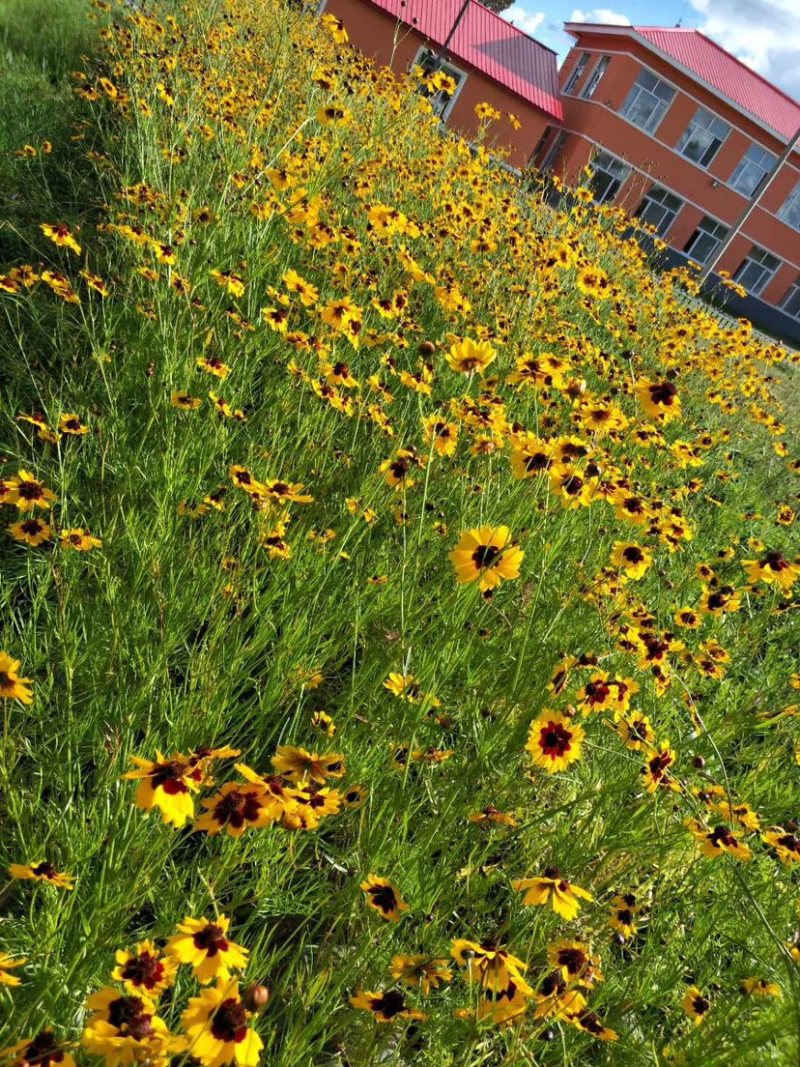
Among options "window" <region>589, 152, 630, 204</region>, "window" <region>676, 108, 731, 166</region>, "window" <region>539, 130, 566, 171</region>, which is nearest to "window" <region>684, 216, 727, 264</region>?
"window" <region>676, 108, 731, 166</region>

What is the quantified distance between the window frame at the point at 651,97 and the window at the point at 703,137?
4.10ft

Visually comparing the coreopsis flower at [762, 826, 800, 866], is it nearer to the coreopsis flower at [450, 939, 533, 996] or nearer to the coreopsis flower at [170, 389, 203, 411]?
the coreopsis flower at [450, 939, 533, 996]

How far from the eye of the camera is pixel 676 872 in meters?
1.87

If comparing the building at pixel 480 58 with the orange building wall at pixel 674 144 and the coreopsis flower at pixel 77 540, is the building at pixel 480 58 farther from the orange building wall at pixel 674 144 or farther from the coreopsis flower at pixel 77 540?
the coreopsis flower at pixel 77 540

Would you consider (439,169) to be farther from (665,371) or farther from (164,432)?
(164,432)

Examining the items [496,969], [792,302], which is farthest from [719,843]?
[792,302]

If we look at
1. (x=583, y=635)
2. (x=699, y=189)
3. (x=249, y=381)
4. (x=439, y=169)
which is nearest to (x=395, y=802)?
(x=583, y=635)

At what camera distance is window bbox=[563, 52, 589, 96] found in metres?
24.7

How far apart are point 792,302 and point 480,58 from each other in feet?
54.9

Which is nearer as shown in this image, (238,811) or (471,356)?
(238,811)

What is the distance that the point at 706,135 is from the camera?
2488 cm

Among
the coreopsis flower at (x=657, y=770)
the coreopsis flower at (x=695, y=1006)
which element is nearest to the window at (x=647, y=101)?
the coreopsis flower at (x=657, y=770)

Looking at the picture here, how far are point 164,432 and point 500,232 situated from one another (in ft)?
10.2

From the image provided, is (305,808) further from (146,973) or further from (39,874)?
(39,874)
